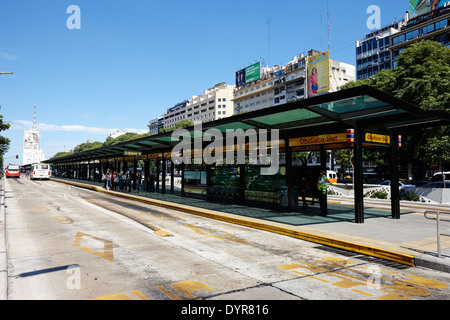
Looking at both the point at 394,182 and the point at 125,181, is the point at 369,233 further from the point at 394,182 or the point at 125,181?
the point at 125,181

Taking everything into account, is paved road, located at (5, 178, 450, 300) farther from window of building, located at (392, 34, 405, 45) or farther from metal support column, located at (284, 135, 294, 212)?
Answer: window of building, located at (392, 34, 405, 45)

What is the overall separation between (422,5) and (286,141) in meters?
71.9

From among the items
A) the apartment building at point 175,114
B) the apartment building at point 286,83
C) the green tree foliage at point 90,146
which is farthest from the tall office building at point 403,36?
the green tree foliage at point 90,146

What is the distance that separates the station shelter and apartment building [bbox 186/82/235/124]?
336 feet

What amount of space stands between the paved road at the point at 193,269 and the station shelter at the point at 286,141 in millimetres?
4126

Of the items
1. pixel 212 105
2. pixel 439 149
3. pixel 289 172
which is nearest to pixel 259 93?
pixel 212 105

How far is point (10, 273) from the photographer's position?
5.24 m

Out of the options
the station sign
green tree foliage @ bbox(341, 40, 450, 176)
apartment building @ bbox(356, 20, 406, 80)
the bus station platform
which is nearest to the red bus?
the station sign

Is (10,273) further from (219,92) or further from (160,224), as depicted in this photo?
(219,92)

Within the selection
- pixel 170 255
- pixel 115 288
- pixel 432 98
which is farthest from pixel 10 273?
pixel 432 98

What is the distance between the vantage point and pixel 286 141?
1316 cm

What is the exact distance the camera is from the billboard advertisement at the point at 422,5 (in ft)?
202

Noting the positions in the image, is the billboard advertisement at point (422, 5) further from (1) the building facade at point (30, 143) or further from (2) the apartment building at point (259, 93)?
(1) the building facade at point (30, 143)
